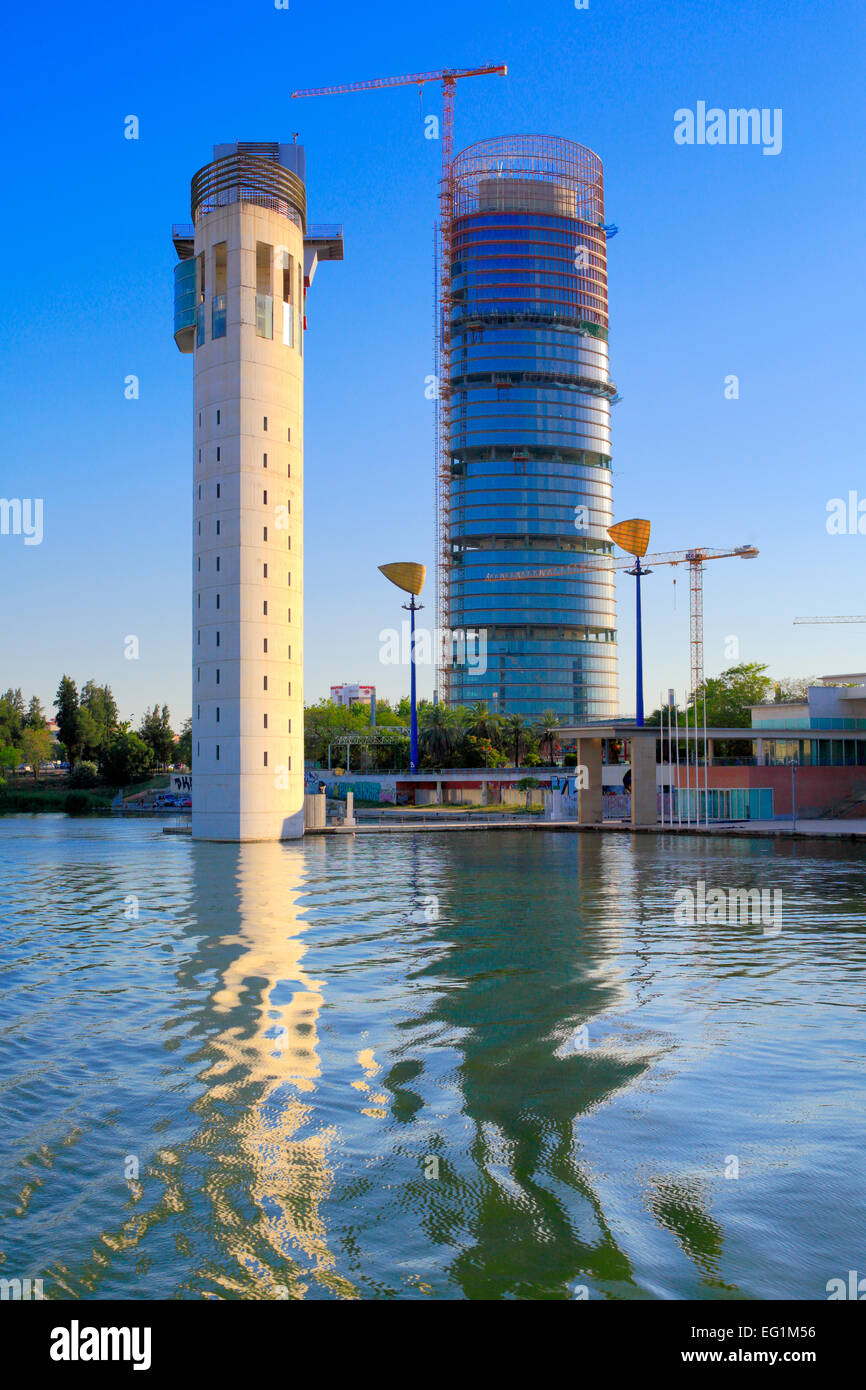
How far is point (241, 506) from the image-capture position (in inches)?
2650

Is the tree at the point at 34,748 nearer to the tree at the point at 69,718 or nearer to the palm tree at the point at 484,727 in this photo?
the tree at the point at 69,718

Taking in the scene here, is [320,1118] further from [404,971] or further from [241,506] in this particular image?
[241,506]

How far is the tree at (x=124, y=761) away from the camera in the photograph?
456ft

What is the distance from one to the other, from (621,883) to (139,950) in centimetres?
1794

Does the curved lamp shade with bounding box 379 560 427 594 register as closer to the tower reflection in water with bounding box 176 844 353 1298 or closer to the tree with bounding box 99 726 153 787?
the tree with bounding box 99 726 153 787

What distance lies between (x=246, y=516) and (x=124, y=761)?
262ft

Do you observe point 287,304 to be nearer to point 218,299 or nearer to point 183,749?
point 218,299

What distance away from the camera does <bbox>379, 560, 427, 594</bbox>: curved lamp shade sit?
148 m

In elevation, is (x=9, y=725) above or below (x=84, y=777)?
above

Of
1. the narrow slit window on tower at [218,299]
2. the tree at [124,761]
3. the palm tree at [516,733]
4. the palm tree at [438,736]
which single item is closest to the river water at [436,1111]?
the narrow slit window on tower at [218,299]

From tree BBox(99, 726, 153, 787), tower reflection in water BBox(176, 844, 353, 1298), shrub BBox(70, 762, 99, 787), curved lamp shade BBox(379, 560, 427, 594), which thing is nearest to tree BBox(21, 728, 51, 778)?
tree BBox(99, 726, 153, 787)

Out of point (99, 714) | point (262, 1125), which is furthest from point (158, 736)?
point (262, 1125)

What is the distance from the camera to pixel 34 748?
150 m
